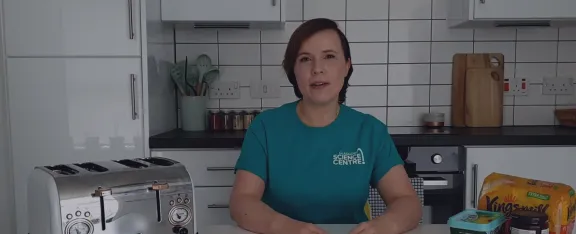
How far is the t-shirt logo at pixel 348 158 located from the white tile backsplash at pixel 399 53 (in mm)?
1184

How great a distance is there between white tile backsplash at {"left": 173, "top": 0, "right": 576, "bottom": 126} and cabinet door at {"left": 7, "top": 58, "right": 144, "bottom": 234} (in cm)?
58

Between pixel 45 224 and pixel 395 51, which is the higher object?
pixel 395 51

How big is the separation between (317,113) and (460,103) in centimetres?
130

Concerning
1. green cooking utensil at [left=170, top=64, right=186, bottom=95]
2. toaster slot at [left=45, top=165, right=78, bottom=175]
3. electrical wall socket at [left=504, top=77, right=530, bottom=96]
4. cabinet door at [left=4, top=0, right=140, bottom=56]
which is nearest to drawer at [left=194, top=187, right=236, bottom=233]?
green cooking utensil at [left=170, top=64, right=186, bottom=95]

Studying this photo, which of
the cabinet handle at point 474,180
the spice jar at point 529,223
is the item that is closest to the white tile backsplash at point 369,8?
the cabinet handle at point 474,180

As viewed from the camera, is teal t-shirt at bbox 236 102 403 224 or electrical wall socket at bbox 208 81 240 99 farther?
electrical wall socket at bbox 208 81 240 99

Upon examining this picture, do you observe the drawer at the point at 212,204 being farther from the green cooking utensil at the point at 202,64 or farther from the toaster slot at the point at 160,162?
the toaster slot at the point at 160,162

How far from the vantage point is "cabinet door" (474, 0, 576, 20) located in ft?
6.86

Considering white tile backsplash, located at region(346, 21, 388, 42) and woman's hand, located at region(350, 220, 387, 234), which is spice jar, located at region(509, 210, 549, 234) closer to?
woman's hand, located at region(350, 220, 387, 234)

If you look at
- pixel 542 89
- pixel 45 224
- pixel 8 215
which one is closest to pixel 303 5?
pixel 542 89

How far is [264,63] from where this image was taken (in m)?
2.46

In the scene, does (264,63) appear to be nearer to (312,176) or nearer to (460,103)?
(460,103)

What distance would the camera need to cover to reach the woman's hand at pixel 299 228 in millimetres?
1021

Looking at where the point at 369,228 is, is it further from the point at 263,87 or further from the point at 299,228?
the point at 263,87
